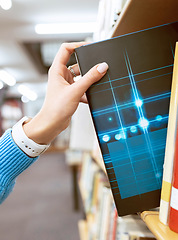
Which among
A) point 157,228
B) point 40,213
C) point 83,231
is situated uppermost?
point 157,228

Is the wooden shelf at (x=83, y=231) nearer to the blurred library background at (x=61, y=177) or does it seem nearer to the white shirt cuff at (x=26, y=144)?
the blurred library background at (x=61, y=177)

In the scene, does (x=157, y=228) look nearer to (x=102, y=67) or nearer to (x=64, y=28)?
(x=102, y=67)

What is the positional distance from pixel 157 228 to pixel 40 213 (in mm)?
3580

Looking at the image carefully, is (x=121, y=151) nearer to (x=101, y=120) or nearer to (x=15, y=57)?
(x=101, y=120)

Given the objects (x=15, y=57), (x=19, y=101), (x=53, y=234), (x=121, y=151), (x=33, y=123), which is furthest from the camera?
(x=19, y=101)

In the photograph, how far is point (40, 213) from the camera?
3760 mm

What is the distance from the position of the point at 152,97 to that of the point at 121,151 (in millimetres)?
160

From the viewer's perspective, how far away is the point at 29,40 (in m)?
4.98

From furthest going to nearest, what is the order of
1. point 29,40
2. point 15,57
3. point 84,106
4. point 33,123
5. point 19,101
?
1. point 19,101
2. point 15,57
3. point 29,40
4. point 84,106
5. point 33,123

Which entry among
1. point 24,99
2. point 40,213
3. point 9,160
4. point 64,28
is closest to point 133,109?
point 9,160

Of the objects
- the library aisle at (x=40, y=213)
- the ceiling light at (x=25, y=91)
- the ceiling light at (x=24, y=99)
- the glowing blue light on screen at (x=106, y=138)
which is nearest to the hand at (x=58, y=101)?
the glowing blue light on screen at (x=106, y=138)

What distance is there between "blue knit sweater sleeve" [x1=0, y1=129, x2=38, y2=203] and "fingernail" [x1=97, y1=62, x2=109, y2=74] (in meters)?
0.36

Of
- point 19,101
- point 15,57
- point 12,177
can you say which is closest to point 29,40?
point 15,57

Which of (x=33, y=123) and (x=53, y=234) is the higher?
(x=33, y=123)
